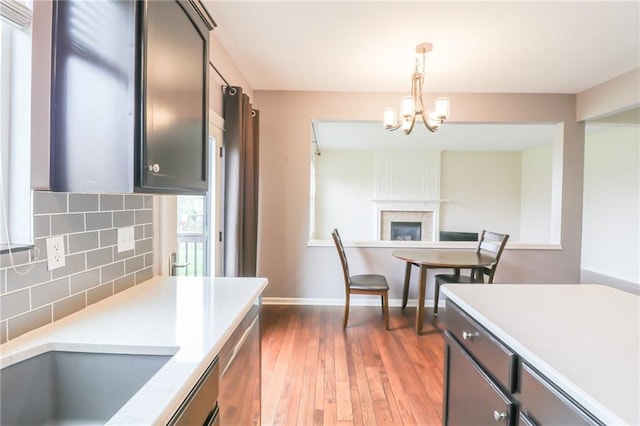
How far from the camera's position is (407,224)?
6.95 meters

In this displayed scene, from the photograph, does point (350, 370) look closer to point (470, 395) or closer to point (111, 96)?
point (470, 395)

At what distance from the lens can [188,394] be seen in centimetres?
79

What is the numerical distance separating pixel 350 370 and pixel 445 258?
1510 millimetres

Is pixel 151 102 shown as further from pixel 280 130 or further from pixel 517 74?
pixel 517 74

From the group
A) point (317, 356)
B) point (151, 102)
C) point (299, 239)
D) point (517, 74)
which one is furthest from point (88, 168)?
point (517, 74)

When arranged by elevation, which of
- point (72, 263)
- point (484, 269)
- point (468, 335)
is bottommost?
point (484, 269)

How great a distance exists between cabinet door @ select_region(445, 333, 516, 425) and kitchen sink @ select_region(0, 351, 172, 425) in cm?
106

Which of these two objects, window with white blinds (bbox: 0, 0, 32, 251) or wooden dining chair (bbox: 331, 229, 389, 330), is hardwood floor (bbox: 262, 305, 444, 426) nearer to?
wooden dining chair (bbox: 331, 229, 389, 330)

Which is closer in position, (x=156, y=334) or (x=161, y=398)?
(x=161, y=398)

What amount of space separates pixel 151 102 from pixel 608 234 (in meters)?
7.17

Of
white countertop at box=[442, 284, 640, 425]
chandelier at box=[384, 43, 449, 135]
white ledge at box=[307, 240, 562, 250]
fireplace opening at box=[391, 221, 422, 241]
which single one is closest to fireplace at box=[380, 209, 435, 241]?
fireplace opening at box=[391, 221, 422, 241]

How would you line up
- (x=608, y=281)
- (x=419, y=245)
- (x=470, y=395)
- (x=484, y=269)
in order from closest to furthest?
(x=470, y=395), (x=484, y=269), (x=419, y=245), (x=608, y=281)

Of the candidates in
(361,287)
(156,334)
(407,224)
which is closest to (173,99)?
(156,334)

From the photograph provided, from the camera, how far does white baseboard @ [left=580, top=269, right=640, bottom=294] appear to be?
15.3 ft
